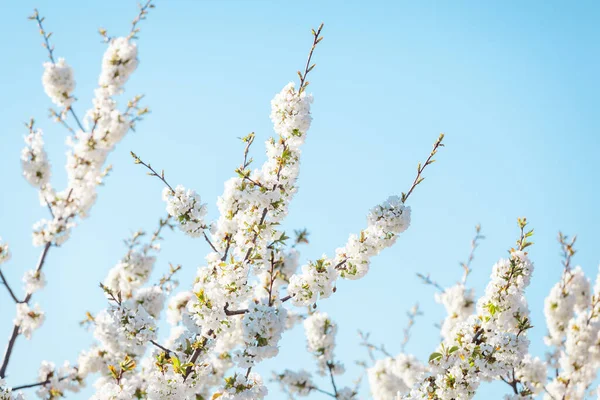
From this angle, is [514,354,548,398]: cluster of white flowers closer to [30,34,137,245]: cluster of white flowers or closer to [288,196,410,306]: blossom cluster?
[288,196,410,306]: blossom cluster

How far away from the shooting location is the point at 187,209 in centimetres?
571

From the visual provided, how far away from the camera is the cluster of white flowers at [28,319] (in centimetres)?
813

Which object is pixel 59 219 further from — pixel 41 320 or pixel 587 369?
pixel 587 369

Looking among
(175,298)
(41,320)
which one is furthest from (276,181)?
(41,320)

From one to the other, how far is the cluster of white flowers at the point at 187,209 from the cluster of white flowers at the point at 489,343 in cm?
274

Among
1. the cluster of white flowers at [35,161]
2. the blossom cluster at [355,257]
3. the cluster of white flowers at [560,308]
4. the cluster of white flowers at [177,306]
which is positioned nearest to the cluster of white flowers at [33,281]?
the cluster of white flowers at [35,161]

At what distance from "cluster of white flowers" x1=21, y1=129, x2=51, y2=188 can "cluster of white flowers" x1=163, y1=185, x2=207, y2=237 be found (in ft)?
15.2

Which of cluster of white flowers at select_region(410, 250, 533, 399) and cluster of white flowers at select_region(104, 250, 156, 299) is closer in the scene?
cluster of white flowers at select_region(410, 250, 533, 399)

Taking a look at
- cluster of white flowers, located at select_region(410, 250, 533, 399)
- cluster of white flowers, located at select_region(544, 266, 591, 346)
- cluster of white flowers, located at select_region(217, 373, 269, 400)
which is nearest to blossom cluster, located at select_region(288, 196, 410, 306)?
cluster of white flowers, located at select_region(217, 373, 269, 400)

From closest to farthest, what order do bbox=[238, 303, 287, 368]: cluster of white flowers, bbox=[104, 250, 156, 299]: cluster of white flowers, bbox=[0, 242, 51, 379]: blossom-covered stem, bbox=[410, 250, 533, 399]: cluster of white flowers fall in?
bbox=[238, 303, 287, 368]: cluster of white flowers, bbox=[410, 250, 533, 399]: cluster of white flowers, bbox=[0, 242, 51, 379]: blossom-covered stem, bbox=[104, 250, 156, 299]: cluster of white flowers

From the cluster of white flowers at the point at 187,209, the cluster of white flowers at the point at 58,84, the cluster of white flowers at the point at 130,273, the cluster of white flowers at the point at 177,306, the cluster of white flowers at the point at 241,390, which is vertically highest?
the cluster of white flowers at the point at 58,84

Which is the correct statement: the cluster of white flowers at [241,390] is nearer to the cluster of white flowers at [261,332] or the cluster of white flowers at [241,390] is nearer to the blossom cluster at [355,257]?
the cluster of white flowers at [261,332]

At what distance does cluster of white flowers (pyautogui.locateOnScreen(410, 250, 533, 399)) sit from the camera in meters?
5.14

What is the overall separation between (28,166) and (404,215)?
22.5 ft
